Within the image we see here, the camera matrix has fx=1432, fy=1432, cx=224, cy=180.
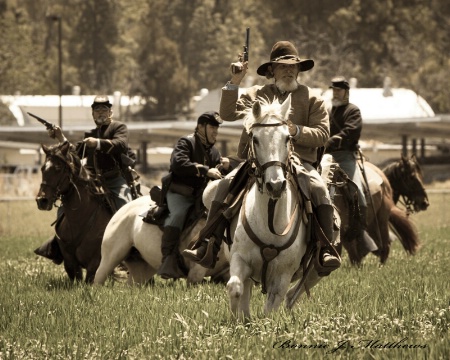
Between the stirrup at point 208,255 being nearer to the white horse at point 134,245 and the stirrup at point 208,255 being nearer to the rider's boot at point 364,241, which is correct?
the white horse at point 134,245

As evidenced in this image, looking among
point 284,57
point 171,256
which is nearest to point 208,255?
point 284,57

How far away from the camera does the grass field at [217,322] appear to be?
10188mm

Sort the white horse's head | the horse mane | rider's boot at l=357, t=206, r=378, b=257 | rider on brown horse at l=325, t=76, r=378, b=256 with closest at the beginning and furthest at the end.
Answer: the white horse's head, the horse mane, rider on brown horse at l=325, t=76, r=378, b=256, rider's boot at l=357, t=206, r=378, b=257

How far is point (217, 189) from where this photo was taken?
41.6 ft

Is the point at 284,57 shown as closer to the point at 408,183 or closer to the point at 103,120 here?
the point at 103,120

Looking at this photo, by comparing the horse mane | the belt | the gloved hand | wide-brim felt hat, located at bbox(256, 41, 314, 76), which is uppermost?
wide-brim felt hat, located at bbox(256, 41, 314, 76)

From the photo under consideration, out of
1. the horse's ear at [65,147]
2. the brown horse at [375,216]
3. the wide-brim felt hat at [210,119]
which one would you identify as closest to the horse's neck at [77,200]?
the horse's ear at [65,147]

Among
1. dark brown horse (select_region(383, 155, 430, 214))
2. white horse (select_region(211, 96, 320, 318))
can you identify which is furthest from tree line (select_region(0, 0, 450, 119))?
white horse (select_region(211, 96, 320, 318))

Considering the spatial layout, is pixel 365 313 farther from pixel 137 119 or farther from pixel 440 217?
pixel 137 119

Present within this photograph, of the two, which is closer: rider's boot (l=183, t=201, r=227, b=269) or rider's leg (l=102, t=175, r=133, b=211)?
rider's boot (l=183, t=201, r=227, b=269)

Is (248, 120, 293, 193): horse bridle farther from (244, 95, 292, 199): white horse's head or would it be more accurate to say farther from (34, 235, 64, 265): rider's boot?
(34, 235, 64, 265): rider's boot

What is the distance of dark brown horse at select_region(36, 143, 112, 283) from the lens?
1755 centimetres

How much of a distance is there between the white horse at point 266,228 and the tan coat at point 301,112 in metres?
0.61

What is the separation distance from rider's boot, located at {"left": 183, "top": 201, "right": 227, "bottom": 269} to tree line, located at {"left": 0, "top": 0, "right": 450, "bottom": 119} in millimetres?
87506
